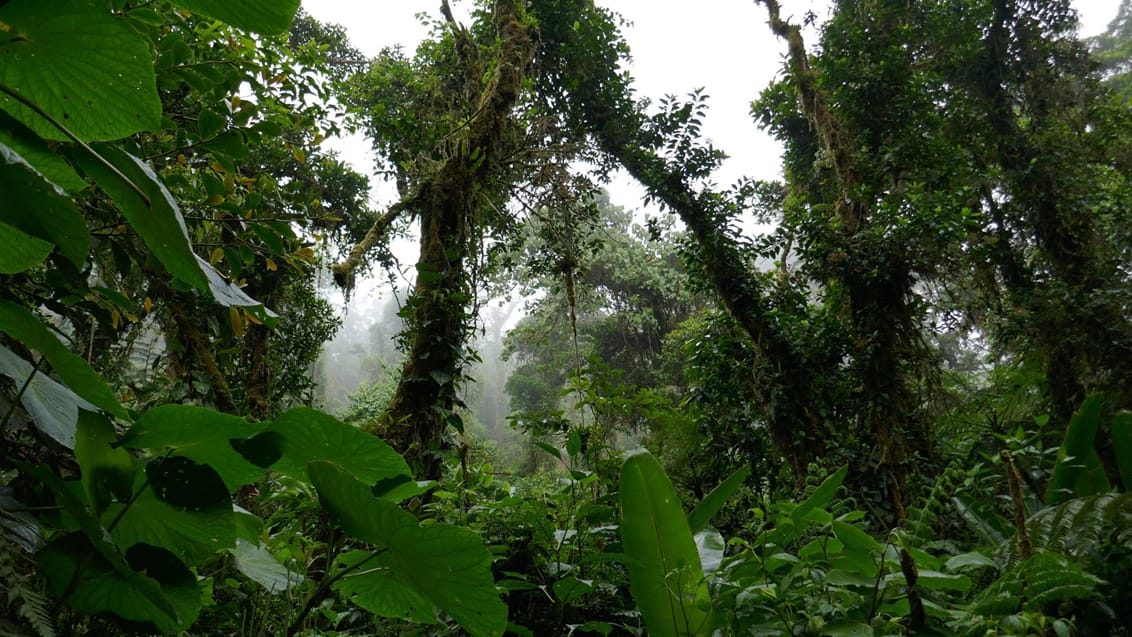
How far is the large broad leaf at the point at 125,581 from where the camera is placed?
378 mm

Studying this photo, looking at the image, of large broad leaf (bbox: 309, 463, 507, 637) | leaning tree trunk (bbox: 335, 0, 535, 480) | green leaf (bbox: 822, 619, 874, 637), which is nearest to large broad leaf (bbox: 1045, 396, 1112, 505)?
green leaf (bbox: 822, 619, 874, 637)

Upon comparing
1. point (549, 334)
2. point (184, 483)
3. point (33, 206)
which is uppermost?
point (549, 334)

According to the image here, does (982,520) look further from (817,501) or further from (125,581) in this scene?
(125,581)

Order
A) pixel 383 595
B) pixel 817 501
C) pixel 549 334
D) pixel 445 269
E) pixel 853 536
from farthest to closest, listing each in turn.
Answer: pixel 549 334, pixel 445 269, pixel 817 501, pixel 853 536, pixel 383 595

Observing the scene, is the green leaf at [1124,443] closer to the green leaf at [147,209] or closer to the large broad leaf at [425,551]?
the large broad leaf at [425,551]

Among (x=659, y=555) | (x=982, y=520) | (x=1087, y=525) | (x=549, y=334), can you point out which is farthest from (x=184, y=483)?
(x=549, y=334)

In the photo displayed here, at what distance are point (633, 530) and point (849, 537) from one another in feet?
1.37

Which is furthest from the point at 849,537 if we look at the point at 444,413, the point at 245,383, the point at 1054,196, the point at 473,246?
the point at 1054,196

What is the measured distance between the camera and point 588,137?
6.05 meters

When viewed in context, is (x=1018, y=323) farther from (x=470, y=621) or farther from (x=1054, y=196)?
(x=470, y=621)

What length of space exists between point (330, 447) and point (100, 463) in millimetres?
152

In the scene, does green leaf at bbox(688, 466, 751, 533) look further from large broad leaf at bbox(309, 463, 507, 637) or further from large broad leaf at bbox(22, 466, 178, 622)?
large broad leaf at bbox(22, 466, 178, 622)

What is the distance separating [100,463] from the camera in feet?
1.38

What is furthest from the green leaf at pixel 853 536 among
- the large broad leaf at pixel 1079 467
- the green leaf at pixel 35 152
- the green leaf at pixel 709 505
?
the green leaf at pixel 35 152
